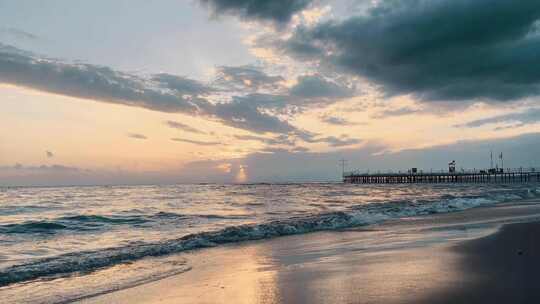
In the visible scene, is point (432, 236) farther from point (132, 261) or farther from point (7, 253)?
point (7, 253)

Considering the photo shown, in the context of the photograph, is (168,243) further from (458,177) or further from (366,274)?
(458,177)

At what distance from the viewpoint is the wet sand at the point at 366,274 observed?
538 cm

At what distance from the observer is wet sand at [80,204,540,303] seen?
5.38 meters

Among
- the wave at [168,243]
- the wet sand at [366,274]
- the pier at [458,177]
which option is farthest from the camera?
the pier at [458,177]

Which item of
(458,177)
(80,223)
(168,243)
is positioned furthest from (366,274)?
(458,177)

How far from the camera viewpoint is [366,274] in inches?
265

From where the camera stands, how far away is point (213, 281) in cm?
701

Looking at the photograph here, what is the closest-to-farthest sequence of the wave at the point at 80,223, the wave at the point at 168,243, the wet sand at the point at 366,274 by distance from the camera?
the wet sand at the point at 366,274, the wave at the point at 168,243, the wave at the point at 80,223

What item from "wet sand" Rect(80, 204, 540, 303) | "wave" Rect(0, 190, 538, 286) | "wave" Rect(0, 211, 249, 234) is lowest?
"wave" Rect(0, 211, 249, 234)

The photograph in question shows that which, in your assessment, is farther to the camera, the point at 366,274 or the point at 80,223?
the point at 80,223

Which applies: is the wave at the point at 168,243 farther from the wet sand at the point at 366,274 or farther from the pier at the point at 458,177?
the pier at the point at 458,177

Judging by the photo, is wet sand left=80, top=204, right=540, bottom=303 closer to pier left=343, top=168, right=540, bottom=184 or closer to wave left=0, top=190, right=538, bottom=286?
wave left=0, top=190, right=538, bottom=286

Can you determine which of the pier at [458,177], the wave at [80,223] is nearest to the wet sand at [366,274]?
the wave at [80,223]

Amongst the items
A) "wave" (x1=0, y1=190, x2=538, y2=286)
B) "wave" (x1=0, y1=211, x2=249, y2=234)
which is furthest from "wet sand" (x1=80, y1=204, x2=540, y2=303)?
"wave" (x1=0, y1=211, x2=249, y2=234)
